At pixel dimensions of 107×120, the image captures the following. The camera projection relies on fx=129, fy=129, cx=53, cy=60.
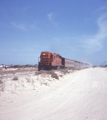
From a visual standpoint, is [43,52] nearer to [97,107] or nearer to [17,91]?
[17,91]

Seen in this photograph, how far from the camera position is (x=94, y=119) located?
4.71 metres

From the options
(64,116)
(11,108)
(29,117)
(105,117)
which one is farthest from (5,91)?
(105,117)

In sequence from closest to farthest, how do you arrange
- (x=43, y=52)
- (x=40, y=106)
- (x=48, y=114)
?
(x=48, y=114), (x=40, y=106), (x=43, y=52)

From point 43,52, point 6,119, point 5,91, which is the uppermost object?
point 43,52

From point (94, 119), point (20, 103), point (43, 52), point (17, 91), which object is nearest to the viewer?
point (94, 119)

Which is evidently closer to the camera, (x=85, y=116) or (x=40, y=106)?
(x=85, y=116)

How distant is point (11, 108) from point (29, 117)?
4.28ft

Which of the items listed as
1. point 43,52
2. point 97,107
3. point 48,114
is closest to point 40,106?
point 48,114

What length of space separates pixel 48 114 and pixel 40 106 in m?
1.07

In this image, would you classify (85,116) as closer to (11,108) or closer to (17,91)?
(11,108)

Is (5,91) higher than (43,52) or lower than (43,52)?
lower

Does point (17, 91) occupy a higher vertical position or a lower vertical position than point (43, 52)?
lower

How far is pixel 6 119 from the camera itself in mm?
4734

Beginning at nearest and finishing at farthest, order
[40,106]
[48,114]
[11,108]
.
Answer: [48,114]
[11,108]
[40,106]
